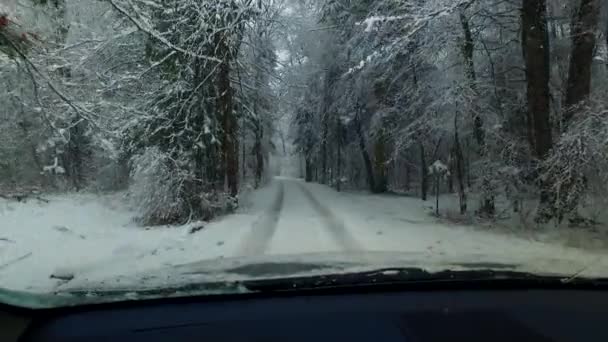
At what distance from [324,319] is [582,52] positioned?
41.6ft

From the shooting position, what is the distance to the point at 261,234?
Answer: 12.9 metres

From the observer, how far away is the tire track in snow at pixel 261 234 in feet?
34.7

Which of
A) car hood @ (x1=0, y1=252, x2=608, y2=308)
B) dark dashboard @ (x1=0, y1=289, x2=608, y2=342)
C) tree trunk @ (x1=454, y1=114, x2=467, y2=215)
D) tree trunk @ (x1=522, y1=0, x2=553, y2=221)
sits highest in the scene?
tree trunk @ (x1=522, y1=0, x2=553, y2=221)

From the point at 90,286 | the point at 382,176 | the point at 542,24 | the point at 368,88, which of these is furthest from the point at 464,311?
the point at 382,176

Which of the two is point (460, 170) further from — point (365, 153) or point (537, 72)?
point (365, 153)

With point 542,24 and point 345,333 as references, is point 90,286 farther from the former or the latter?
point 542,24

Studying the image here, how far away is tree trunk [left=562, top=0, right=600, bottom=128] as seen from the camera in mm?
12242

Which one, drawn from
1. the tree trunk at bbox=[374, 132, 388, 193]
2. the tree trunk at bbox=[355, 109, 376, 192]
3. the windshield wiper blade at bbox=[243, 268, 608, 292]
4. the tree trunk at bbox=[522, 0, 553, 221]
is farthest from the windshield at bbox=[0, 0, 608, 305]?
the tree trunk at bbox=[355, 109, 376, 192]

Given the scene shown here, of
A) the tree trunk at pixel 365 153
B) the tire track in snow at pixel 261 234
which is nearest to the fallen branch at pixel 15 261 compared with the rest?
the tire track in snow at pixel 261 234

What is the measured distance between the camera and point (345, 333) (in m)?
2.55

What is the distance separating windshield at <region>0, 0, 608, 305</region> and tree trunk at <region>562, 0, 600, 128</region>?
40 mm

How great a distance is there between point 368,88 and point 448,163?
856 centimetres

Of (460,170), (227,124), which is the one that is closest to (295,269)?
(460,170)

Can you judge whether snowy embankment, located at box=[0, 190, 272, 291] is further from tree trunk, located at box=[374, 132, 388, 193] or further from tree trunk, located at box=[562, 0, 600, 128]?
tree trunk, located at box=[374, 132, 388, 193]
